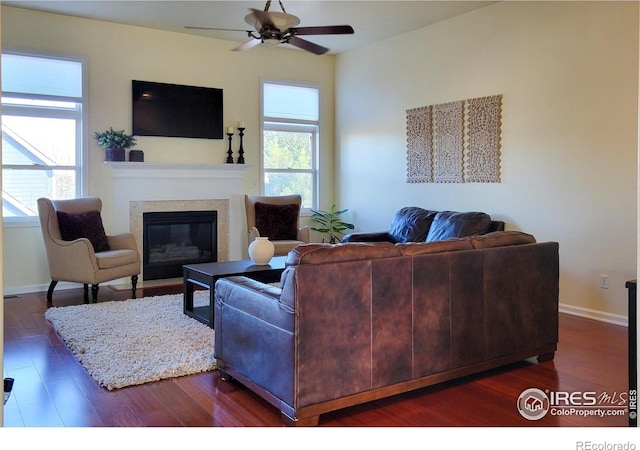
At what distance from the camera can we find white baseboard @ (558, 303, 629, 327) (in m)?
4.59

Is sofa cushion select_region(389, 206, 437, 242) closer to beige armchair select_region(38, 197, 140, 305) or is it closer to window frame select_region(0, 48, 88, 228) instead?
beige armchair select_region(38, 197, 140, 305)

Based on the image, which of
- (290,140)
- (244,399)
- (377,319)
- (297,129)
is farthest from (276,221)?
(377,319)

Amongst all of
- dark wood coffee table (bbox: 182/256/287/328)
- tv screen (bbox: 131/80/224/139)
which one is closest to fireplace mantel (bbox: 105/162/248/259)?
tv screen (bbox: 131/80/224/139)

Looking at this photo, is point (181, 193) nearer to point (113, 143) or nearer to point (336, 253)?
point (113, 143)

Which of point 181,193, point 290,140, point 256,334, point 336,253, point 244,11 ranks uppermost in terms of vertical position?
point 244,11

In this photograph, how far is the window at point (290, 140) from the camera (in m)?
7.44

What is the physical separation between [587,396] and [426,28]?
459 centimetres

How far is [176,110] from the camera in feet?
21.8

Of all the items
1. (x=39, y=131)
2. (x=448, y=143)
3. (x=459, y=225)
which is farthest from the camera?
(x=448, y=143)

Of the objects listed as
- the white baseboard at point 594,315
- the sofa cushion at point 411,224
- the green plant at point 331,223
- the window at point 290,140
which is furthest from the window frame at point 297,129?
the white baseboard at point 594,315

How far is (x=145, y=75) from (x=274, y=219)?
7.33 ft

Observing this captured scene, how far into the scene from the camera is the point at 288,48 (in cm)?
741

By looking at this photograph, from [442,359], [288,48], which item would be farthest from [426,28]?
[442,359]

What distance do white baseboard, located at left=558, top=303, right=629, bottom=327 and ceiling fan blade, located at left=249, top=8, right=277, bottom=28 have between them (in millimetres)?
3515
